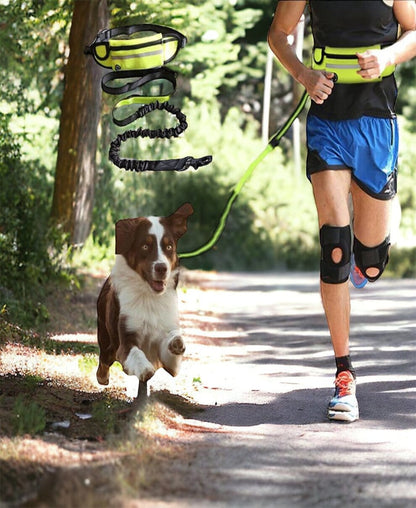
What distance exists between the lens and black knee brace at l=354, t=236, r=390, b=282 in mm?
7488

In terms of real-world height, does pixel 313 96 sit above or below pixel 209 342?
above

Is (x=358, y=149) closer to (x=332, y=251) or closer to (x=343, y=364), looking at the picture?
(x=332, y=251)

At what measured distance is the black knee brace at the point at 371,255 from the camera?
24.6 ft

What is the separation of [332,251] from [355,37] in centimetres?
122

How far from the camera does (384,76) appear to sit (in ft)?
23.2

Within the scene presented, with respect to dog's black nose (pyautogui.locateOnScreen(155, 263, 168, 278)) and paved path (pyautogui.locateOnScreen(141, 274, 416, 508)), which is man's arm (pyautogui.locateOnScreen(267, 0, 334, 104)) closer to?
dog's black nose (pyautogui.locateOnScreen(155, 263, 168, 278))

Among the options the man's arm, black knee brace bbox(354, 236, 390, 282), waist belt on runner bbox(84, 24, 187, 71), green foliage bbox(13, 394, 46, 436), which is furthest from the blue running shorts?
green foliage bbox(13, 394, 46, 436)

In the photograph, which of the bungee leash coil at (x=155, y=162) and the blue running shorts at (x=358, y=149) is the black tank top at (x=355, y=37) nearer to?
the blue running shorts at (x=358, y=149)

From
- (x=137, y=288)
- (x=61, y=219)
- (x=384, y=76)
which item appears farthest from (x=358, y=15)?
(x=61, y=219)

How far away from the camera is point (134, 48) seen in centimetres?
686

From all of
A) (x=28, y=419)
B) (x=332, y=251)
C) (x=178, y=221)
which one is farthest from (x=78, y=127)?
(x=28, y=419)

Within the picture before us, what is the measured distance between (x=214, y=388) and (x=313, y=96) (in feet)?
7.49

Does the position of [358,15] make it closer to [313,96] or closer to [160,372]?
[313,96]

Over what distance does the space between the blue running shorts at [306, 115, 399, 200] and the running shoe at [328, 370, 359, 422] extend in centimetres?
107
